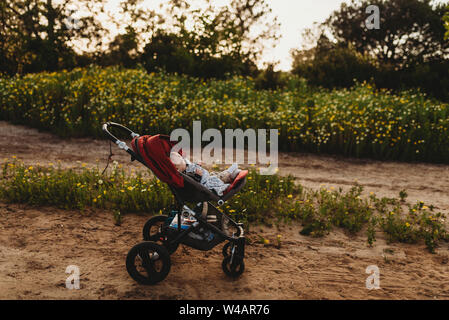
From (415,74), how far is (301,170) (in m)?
11.4

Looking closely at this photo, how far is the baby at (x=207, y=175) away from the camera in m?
3.51

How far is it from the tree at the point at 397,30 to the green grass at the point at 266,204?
19.4m

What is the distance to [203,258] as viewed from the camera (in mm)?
3994

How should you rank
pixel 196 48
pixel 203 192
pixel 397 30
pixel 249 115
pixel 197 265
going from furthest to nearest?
1. pixel 397 30
2. pixel 196 48
3. pixel 249 115
4. pixel 197 265
5. pixel 203 192

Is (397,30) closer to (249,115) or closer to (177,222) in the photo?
(249,115)

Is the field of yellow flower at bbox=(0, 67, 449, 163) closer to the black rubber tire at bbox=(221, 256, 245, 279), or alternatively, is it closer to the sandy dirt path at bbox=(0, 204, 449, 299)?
the sandy dirt path at bbox=(0, 204, 449, 299)

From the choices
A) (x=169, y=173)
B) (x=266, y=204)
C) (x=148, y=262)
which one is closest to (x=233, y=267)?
(x=148, y=262)

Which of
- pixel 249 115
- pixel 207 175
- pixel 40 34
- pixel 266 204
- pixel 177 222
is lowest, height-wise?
pixel 266 204

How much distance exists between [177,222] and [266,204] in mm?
1923

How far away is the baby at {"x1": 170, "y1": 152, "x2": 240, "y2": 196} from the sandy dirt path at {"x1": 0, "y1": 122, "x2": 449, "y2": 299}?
960 millimetres

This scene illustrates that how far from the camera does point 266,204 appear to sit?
5.20 meters

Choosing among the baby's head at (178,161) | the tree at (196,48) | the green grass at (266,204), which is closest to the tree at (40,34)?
the tree at (196,48)
